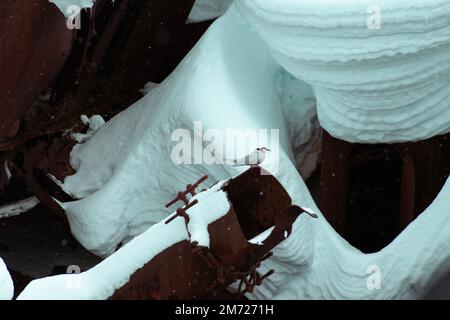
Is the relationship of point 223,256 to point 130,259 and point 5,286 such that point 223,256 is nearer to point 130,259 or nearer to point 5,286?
point 130,259

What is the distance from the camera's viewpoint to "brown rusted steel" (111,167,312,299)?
150 centimetres

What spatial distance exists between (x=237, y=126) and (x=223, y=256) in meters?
0.54

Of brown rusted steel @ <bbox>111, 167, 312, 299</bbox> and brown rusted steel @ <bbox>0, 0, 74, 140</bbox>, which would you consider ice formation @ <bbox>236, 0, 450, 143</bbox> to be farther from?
brown rusted steel @ <bbox>0, 0, 74, 140</bbox>

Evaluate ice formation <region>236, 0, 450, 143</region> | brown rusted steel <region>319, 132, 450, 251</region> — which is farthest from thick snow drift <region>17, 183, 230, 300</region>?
brown rusted steel <region>319, 132, 450, 251</region>

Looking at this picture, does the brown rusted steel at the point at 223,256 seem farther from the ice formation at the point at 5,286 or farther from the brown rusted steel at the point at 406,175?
the brown rusted steel at the point at 406,175

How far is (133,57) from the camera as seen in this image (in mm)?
2459

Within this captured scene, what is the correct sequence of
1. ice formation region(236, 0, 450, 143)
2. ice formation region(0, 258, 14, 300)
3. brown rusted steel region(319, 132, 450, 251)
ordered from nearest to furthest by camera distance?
ice formation region(0, 258, 14, 300)
ice formation region(236, 0, 450, 143)
brown rusted steel region(319, 132, 450, 251)

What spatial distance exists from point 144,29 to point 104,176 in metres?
0.45

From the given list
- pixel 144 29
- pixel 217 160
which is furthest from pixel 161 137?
pixel 144 29

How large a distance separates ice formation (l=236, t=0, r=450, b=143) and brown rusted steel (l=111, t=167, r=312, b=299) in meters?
0.34

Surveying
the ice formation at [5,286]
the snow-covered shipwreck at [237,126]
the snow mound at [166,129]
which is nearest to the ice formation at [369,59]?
the snow-covered shipwreck at [237,126]

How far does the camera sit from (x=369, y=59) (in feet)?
5.74

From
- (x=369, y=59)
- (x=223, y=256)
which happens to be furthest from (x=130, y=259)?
(x=369, y=59)

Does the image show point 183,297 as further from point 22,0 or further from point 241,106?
point 22,0
